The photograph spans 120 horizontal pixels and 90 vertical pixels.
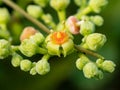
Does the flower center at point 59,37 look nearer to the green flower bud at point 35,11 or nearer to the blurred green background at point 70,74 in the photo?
the green flower bud at point 35,11

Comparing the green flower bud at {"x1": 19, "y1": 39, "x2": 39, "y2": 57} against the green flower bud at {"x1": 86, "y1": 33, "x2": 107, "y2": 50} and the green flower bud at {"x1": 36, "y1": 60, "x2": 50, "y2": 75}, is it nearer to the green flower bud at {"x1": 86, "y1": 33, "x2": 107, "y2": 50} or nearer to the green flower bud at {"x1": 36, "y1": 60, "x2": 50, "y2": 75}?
the green flower bud at {"x1": 36, "y1": 60, "x2": 50, "y2": 75}

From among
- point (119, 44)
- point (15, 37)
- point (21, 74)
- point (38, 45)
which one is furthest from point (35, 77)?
point (38, 45)

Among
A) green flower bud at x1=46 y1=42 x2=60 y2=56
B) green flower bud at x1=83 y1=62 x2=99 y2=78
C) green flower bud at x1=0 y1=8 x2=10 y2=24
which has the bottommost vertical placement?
green flower bud at x1=83 y1=62 x2=99 y2=78

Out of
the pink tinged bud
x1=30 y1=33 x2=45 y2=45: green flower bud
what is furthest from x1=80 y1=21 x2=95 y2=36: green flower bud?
x1=30 y1=33 x2=45 y2=45: green flower bud

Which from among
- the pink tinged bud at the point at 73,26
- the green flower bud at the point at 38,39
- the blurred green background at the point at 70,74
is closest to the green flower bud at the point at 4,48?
the green flower bud at the point at 38,39

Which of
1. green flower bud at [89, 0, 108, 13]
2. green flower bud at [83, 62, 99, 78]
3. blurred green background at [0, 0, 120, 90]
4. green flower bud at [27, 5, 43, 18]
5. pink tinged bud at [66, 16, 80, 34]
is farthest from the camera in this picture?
blurred green background at [0, 0, 120, 90]

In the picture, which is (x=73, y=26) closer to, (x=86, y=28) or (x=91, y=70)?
(x=86, y=28)

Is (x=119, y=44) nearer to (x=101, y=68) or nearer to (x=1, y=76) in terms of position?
(x=1, y=76)
